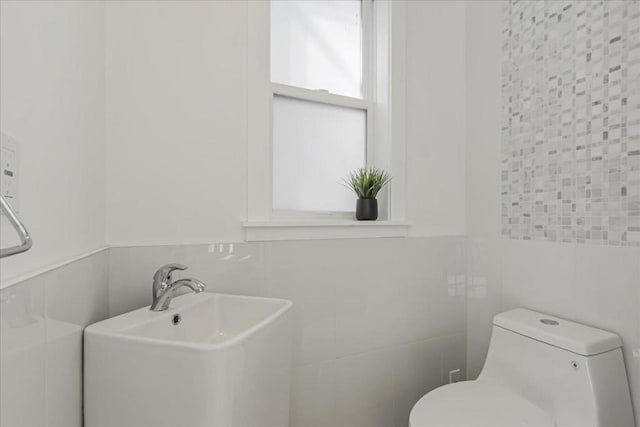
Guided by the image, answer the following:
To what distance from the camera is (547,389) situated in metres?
1.12

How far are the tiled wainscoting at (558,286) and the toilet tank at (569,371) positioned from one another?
5 cm

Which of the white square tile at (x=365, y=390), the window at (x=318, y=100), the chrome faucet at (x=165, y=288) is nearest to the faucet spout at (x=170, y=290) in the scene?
the chrome faucet at (x=165, y=288)

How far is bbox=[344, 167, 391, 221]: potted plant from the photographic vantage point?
4.85 feet

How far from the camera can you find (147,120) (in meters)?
1.10

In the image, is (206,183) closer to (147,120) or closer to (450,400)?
(147,120)

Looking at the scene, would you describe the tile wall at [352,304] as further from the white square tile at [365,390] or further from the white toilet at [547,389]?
the white toilet at [547,389]

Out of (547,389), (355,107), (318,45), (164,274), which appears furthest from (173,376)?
(318,45)

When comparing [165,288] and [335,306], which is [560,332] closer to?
[335,306]

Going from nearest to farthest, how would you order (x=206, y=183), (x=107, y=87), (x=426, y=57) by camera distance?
1. (x=107, y=87)
2. (x=206, y=183)
3. (x=426, y=57)

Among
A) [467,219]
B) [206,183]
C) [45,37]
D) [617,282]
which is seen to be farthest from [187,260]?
[617,282]

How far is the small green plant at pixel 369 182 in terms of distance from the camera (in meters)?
1.48

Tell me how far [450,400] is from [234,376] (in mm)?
768

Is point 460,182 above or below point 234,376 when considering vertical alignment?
above

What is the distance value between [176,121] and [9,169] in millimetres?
692
